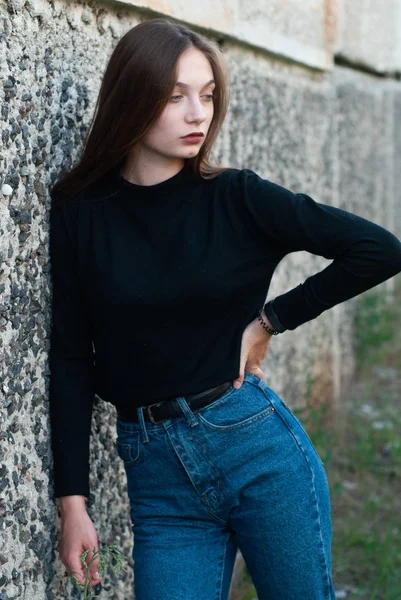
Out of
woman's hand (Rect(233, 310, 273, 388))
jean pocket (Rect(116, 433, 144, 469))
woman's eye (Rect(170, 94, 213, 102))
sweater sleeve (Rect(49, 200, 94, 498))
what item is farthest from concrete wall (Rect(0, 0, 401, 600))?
woman's hand (Rect(233, 310, 273, 388))

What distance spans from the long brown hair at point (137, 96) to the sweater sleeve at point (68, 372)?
0.40 ft

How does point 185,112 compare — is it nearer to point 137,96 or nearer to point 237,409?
point 137,96

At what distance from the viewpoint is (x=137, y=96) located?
2072 millimetres

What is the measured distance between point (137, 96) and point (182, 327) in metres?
0.50

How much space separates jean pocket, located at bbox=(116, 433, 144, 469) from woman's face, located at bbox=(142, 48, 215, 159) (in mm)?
623

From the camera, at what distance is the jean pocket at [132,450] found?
213 centimetres

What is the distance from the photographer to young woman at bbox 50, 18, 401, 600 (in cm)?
208

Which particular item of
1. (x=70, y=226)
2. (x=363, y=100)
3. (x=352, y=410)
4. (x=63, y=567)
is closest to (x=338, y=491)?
(x=352, y=410)

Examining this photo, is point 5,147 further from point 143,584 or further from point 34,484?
point 143,584

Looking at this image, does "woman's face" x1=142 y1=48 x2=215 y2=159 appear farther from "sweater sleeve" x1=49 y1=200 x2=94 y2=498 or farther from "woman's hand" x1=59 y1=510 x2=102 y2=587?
"woman's hand" x1=59 y1=510 x2=102 y2=587

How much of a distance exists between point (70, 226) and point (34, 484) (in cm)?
58

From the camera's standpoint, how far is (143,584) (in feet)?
7.02

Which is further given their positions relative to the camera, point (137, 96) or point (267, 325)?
point (267, 325)

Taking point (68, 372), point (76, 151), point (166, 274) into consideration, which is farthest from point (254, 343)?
point (76, 151)
